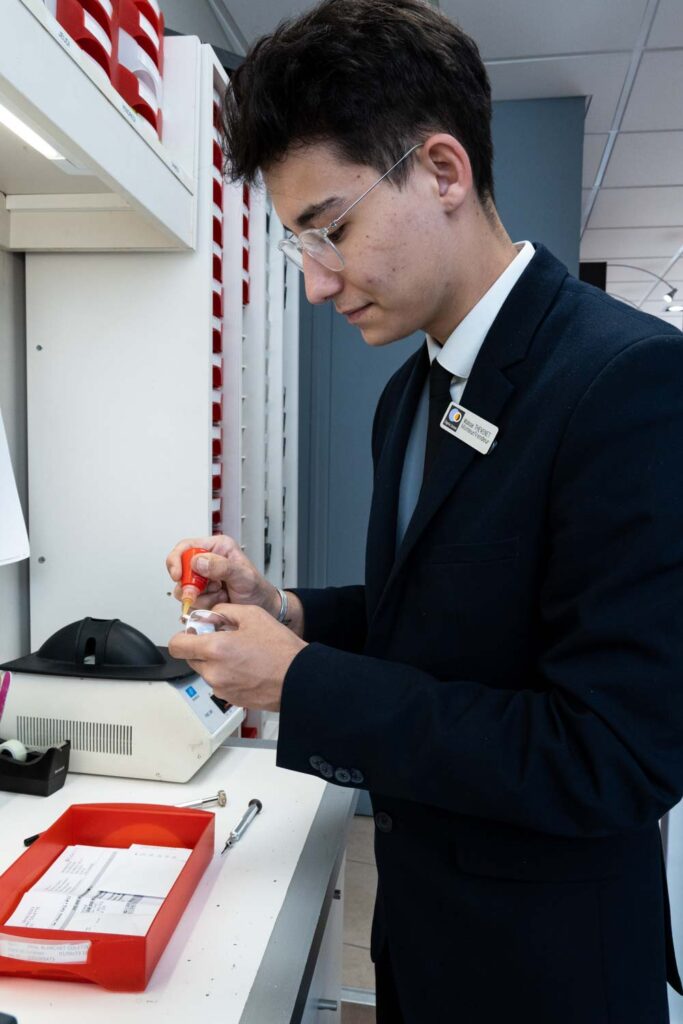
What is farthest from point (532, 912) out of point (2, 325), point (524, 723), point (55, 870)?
point (2, 325)

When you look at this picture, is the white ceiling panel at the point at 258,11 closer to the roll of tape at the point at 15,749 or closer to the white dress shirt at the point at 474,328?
the white dress shirt at the point at 474,328

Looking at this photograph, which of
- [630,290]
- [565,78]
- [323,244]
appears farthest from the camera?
[630,290]

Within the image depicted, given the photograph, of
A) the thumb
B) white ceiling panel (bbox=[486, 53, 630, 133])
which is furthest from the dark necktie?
white ceiling panel (bbox=[486, 53, 630, 133])

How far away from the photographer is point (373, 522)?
0.91 m

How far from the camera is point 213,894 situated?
0.88 m

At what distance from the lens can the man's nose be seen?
84 centimetres

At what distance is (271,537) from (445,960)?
139 centimetres

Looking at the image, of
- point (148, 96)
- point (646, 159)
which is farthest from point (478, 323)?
point (646, 159)

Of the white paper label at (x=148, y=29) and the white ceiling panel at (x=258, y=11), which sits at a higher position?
the white ceiling panel at (x=258, y=11)

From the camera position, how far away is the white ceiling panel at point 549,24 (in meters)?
2.34

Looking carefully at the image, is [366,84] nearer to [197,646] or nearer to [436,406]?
[436,406]

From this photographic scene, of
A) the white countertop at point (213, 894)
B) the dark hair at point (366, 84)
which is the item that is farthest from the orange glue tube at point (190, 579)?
the dark hair at point (366, 84)

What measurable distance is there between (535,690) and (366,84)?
621 millimetres

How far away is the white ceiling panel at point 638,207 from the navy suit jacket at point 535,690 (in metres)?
3.59
